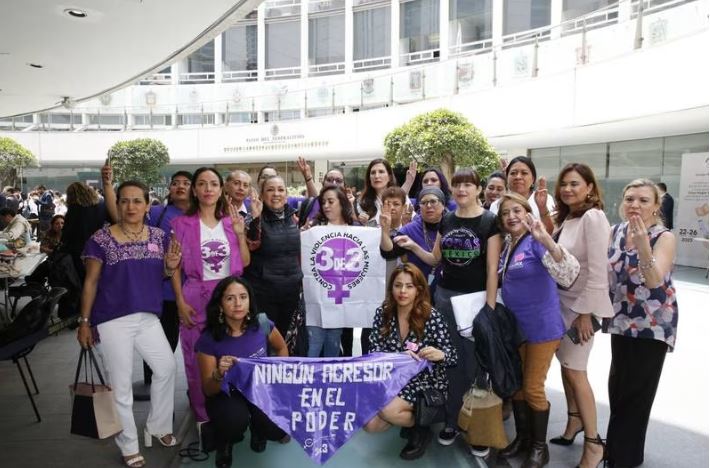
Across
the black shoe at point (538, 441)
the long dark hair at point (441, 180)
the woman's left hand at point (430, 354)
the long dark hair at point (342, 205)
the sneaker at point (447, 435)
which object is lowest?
the sneaker at point (447, 435)

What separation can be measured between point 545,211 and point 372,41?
24.6m

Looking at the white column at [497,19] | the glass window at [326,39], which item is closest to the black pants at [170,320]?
the white column at [497,19]

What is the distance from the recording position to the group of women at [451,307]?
3.13m

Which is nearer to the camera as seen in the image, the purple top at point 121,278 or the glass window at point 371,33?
the purple top at point 121,278

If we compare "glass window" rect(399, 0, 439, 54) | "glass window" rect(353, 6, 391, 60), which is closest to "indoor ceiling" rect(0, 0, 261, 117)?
"glass window" rect(399, 0, 439, 54)

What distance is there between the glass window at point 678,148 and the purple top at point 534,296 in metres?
10.5

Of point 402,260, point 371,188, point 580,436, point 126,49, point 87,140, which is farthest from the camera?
point 87,140

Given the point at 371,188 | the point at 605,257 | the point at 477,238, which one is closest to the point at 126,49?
the point at 371,188

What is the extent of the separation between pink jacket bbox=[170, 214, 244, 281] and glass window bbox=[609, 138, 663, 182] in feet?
40.2

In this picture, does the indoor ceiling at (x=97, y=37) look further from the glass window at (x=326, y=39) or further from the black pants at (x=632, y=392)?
the glass window at (x=326, y=39)

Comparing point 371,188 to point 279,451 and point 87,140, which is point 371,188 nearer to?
point 279,451

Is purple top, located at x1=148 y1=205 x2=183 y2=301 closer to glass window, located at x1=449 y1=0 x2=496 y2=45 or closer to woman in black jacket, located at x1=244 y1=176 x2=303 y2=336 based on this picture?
woman in black jacket, located at x1=244 y1=176 x2=303 y2=336

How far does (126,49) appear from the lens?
20.5 feet

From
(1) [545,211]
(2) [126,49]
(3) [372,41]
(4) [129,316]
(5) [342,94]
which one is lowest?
(4) [129,316]
